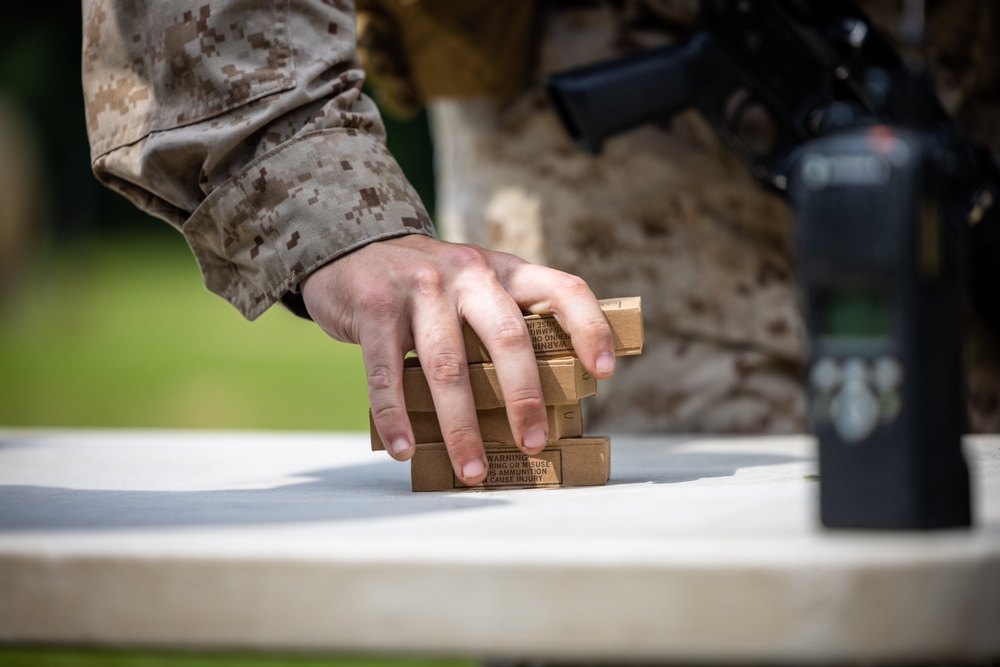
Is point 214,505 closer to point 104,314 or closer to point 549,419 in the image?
point 549,419

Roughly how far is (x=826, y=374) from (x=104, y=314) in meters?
9.94

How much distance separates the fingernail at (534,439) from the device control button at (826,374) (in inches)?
11.9

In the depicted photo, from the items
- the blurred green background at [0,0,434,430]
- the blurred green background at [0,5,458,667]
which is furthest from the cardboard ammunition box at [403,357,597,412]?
the blurred green background at [0,0,434,430]

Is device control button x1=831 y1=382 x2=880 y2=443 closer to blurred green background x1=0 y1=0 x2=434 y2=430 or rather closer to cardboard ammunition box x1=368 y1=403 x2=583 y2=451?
cardboard ammunition box x1=368 y1=403 x2=583 y2=451

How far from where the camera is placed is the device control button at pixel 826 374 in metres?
0.48

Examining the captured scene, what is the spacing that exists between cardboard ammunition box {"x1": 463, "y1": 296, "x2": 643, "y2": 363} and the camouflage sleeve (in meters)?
0.12

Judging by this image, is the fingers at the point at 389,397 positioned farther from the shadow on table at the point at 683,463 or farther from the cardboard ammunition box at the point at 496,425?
the shadow on table at the point at 683,463

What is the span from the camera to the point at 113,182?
97 cm

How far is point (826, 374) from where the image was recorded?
48cm

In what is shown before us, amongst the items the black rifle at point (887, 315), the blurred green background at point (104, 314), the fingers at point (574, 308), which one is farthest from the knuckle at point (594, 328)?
the blurred green background at point (104, 314)

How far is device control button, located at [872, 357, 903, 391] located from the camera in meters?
0.47

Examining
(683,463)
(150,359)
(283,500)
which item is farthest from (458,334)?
(150,359)

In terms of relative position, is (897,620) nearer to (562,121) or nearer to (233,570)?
(233,570)

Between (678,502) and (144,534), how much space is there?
0.30m
